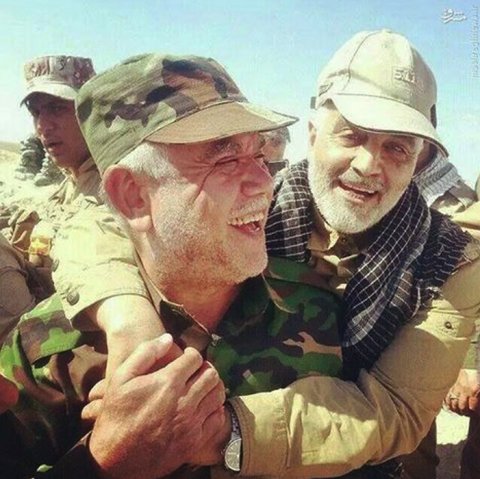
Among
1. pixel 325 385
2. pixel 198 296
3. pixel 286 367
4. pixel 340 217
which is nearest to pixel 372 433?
pixel 325 385

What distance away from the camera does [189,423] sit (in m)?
1.76

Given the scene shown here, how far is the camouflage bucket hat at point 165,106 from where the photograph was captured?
2023 millimetres

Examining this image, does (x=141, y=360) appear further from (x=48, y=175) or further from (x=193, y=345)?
(x=48, y=175)

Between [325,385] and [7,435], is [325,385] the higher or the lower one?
the higher one

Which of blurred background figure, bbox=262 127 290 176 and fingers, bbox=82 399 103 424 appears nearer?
fingers, bbox=82 399 103 424

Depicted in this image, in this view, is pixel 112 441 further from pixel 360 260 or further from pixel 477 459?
pixel 477 459

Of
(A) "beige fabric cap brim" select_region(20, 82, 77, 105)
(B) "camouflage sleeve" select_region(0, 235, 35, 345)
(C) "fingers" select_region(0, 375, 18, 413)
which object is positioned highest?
(C) "fingers" select_region(0, 375, 18, 413)

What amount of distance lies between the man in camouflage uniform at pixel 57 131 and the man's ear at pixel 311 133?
2259 mm

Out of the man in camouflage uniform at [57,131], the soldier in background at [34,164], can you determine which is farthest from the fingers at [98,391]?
the soldier in background at [34,164]

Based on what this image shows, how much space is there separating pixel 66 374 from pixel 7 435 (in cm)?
27

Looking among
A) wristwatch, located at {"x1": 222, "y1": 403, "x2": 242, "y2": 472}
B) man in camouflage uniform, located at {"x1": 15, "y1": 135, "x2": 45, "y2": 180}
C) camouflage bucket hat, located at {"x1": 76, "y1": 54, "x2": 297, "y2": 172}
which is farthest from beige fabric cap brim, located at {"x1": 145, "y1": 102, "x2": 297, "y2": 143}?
man in camouflage uniform, located at {"x1": 15, "y1": 135, "x2": 45, "y2": 180}

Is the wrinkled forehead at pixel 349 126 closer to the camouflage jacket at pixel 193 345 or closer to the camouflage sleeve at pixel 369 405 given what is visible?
the camouflage sleeve at pixel 369 405

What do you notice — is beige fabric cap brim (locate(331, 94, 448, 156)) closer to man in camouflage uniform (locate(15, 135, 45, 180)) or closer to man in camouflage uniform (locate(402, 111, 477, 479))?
man in camouflage uniform (locate(402, 111, 477, 479))

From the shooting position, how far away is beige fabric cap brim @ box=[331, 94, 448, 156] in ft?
8.48
